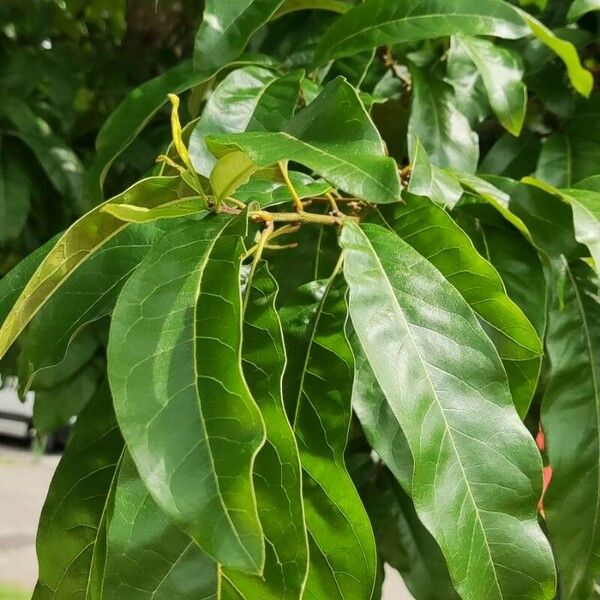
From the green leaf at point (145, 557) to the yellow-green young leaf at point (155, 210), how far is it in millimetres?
122

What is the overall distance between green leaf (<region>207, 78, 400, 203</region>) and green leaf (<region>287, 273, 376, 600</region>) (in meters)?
0.12

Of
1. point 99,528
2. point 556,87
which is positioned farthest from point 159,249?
point 556,87

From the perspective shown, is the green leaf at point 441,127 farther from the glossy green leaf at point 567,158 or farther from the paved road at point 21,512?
the paved road at point 21,512

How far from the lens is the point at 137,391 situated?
0.30 metres

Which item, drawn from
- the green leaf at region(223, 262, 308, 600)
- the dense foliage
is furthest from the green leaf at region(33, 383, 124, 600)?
the green leaf at region(223, 262, 308, 600)

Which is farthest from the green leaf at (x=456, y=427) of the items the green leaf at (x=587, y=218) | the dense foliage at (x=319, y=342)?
the green leaf at (x=587, y=218)

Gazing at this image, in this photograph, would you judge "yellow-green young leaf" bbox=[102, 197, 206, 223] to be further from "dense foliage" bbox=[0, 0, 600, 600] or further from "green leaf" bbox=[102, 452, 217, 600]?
"green leaf" bbox=[102, 452, 217, 600]

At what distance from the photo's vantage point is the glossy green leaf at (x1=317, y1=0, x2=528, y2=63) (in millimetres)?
490

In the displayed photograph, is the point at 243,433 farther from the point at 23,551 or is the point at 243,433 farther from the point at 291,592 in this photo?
the point at 23,551

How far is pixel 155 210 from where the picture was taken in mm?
362

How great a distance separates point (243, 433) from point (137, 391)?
0.05 m

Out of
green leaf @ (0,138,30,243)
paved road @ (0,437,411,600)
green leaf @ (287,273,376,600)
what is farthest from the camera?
paved road @ (0,437,411,600)

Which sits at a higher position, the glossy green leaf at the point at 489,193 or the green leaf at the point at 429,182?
the green leaf at the point at 429,182

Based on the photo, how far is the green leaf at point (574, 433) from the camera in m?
0.49
